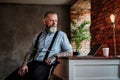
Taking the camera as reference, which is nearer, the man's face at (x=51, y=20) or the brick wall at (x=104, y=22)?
the man's face at (x=51, y=20)

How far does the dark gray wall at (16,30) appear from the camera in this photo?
27.7 feet

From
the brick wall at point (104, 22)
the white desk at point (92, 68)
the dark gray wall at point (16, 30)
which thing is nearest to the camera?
the white desk at point (92, 68)

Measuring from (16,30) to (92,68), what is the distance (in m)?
5.96

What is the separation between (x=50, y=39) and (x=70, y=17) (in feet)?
19.8

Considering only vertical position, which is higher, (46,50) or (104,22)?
(104,22)

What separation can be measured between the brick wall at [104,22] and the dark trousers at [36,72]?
205 cm

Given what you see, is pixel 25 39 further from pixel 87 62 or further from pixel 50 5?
pixel 87 62

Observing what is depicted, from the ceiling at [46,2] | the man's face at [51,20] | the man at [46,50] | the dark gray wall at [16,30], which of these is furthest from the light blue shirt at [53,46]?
the dark gray wall at [16,30]

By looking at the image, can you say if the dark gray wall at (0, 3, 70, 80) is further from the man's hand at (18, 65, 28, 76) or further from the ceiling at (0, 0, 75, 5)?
the man's hand at (18, 65, 28, 76)

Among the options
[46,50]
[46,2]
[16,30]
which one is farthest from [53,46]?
[16,30]

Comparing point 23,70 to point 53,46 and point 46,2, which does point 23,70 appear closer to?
point 53,46

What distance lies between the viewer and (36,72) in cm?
256

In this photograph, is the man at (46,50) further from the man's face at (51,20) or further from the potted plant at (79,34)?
the potted plant at (79,34)

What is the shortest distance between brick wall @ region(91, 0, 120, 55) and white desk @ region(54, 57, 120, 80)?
1509 millimetres
